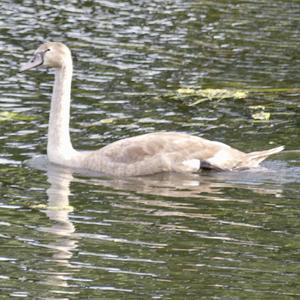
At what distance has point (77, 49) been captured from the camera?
2048cm

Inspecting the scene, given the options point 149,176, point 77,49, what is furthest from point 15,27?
point 149,176

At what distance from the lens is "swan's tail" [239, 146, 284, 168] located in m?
14.3

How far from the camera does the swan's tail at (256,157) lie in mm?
14328

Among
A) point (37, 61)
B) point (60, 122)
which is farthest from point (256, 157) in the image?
point (37, 61)

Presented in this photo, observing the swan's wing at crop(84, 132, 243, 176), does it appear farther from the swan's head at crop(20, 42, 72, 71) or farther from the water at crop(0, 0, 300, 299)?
the swan's head at crop(20, 42, 72, 71)

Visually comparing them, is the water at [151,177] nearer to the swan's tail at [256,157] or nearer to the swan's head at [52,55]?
the swan's tail at [256,157]

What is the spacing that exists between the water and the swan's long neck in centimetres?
Result: 21

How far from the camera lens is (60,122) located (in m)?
14.9

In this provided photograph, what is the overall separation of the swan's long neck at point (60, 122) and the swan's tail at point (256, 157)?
1.86m

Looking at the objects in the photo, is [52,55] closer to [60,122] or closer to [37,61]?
[37,61]

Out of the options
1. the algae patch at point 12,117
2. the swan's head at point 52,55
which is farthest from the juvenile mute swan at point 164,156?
the algae patch at point 12,117

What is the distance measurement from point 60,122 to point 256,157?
2178 millimetres

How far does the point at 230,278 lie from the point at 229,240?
4.05 ft

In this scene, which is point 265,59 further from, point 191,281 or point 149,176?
point 191,281
